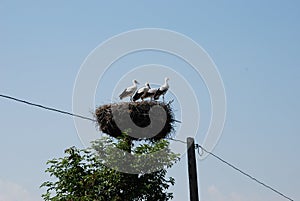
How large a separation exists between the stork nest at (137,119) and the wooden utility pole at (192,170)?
372 centimetres

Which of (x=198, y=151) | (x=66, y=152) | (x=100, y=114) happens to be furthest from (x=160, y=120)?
(x=198, y=151)

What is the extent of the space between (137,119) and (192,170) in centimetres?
399

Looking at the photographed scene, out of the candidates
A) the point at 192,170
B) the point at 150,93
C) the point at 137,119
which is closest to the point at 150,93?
the point at 150,93

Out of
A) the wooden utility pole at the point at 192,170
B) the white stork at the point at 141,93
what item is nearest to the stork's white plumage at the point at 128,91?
the white stork at the point at 141,93

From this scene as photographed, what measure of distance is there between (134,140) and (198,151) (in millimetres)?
3053

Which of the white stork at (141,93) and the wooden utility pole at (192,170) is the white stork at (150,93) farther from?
the wooden utility pole at (192,170)

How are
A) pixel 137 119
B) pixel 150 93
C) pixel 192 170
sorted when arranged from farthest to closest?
1. pixel 150 93
2. pixel 137 119
3. pixel 192 170

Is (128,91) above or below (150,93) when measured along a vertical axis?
above

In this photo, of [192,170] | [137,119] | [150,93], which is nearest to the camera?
[192,170]

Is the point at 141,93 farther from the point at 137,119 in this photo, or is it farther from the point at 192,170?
the point at 192,170

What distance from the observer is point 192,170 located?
28.9 ft

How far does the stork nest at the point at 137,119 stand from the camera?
12617 mm

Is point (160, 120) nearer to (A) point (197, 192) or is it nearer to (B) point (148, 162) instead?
(B) point (148, 162)

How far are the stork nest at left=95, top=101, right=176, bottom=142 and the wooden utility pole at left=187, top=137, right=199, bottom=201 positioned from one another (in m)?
3.72
